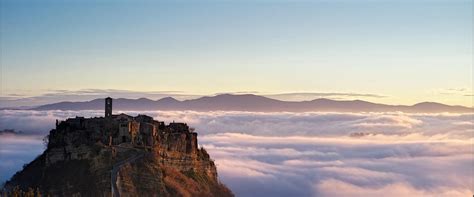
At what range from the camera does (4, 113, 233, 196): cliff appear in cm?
8119

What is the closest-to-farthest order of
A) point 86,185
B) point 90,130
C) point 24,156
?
point 86,185 → point 90,130 → point 24,156

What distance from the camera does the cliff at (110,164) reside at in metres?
81.2

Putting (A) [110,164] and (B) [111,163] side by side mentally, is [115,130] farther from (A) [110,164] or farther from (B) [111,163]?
(A) [110,164]

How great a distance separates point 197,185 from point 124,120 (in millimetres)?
11271

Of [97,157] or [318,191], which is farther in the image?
[318,191]

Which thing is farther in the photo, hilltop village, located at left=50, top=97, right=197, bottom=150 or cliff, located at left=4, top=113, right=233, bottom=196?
hilltop village, located at left=50, top=97, right=197, bottom=150

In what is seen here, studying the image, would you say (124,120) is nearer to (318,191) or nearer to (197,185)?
(197,185)

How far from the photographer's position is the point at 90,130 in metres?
86.3

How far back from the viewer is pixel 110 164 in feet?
269

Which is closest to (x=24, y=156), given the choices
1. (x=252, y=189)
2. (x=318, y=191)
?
(x=252, y=189)

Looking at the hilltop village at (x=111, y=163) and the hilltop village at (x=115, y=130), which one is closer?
the hilltop village at (x=111, y=163)

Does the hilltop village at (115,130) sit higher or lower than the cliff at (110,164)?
higher

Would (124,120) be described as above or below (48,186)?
above

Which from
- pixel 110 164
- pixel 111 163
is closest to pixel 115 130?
pixel 111 163
